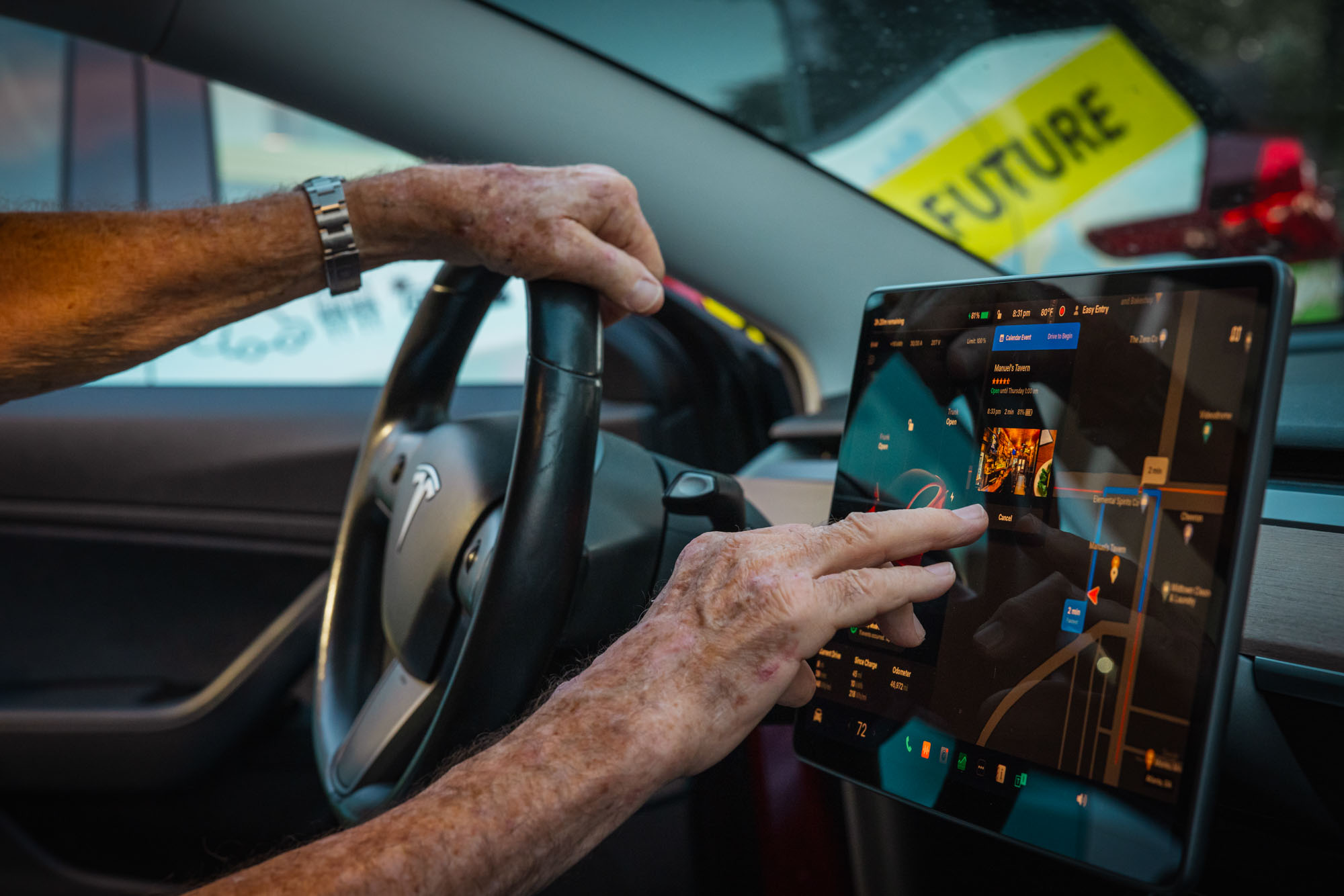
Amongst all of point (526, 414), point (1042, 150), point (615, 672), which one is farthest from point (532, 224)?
point (1042, 150)

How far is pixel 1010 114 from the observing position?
157 centimetres

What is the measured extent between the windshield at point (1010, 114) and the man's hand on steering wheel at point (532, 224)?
57 centimetres

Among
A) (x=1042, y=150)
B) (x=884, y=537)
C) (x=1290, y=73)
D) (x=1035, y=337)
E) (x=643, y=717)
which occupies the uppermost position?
(x=1290, y=73)

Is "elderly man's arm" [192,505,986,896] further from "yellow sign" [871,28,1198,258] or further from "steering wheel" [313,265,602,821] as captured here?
"yellow sign" [871,28,1198,258]

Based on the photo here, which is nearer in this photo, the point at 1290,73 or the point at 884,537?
the point at 884,537

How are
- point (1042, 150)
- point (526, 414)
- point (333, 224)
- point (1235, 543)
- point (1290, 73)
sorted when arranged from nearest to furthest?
point (1235, 543) → point (526, 414) → point (333, 224) → point (1042, 150) → point (1290, 73)

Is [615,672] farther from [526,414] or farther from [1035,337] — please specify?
[1035,337]

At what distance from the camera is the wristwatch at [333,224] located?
40.4 inches

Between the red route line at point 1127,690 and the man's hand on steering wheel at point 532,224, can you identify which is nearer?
the red route line at point 1127,690

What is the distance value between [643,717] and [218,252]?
0.73 meters

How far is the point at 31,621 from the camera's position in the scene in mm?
1943

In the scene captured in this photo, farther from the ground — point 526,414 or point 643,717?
point 526,414

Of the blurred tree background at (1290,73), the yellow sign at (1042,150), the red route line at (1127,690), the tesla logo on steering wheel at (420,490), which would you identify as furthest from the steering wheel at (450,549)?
the blurred tree background at (1290,73)

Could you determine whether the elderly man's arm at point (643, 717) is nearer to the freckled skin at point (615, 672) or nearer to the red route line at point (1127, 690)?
the freckled skin at point (615, 672)
